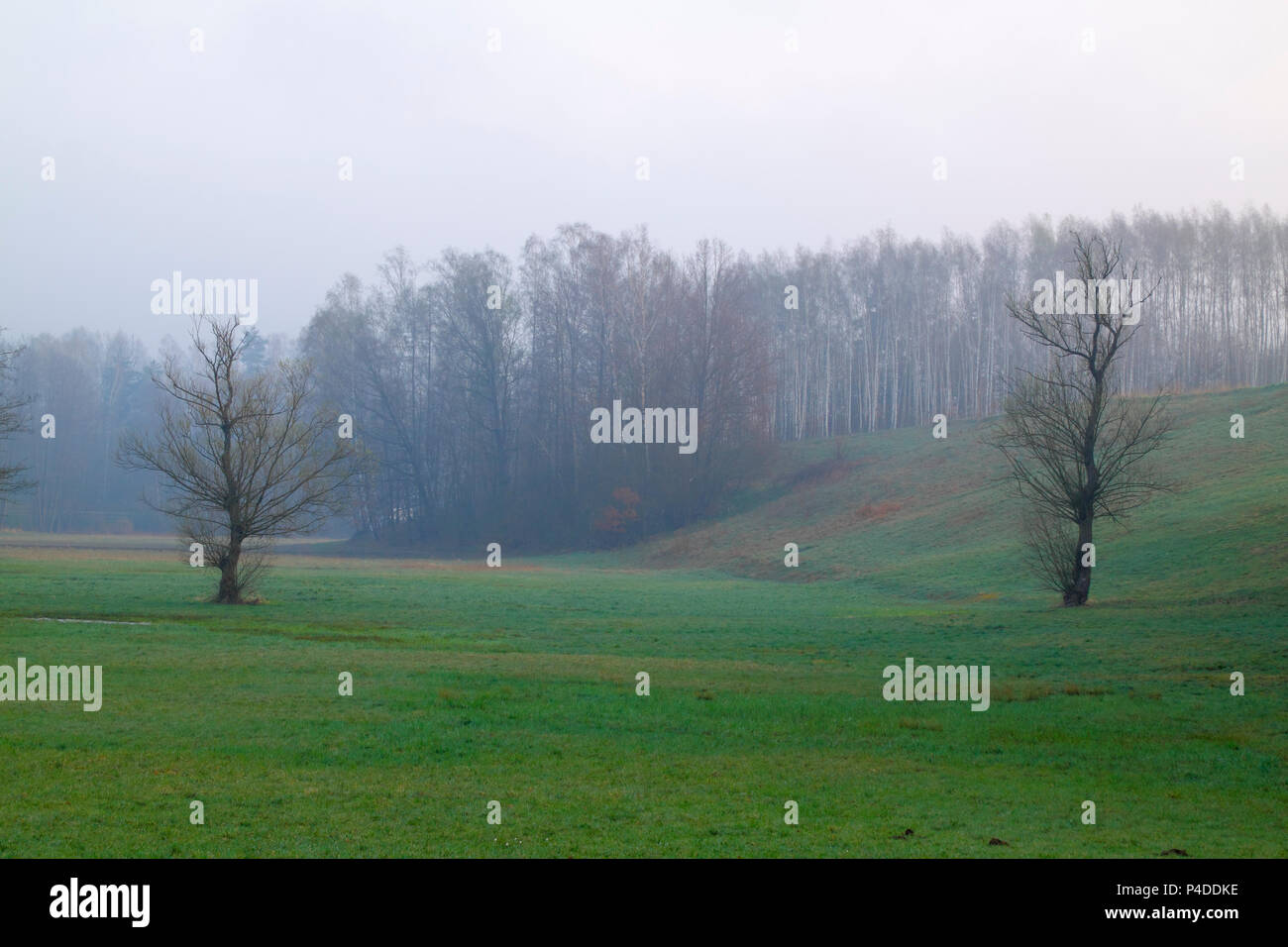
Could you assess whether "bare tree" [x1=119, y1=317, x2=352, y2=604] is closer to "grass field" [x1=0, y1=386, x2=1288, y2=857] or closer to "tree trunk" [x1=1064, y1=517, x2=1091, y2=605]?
"grass field" [x1=0, y1=386, x2=1288, y2=857]

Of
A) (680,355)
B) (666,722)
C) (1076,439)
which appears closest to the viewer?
(666,722)

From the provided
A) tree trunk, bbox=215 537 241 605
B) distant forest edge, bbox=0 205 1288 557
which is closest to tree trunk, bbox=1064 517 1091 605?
tree trunk, bbox=215 537 241 605

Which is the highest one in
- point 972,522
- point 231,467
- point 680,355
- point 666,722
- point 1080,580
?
point 680,355

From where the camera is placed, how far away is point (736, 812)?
12.2 m

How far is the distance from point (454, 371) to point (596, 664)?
80996mm

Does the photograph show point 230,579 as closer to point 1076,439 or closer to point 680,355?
point 1076,439

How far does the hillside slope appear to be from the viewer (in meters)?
39.0

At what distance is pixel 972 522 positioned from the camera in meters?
62.7

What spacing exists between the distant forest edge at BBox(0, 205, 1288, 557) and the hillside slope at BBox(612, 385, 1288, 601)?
27.7ft

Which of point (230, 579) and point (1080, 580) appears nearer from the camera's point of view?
point (1080, 580)

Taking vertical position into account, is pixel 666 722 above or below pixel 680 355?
below

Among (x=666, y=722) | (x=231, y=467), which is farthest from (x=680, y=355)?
(x=666, y=722)

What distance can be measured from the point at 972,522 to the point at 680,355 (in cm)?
3602
